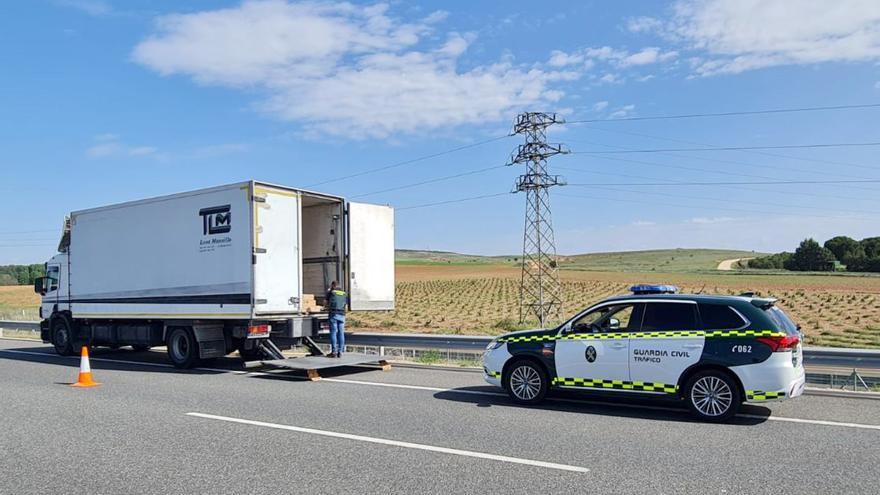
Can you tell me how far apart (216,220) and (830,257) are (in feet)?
406

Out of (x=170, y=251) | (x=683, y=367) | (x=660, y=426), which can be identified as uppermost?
(x=170, y=251)

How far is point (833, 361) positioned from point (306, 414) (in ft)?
26.4

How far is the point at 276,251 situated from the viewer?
13273 mm

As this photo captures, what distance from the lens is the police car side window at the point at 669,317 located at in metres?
8.41

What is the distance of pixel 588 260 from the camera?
151 meters

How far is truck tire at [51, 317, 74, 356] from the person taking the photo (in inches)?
656

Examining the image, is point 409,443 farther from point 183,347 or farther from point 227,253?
point 183,347

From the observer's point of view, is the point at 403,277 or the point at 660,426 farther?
the point at 403,277

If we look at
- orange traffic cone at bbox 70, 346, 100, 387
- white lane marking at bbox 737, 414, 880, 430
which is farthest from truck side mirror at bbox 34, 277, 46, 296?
white lane marking at bbox 737, 414, 880, 430

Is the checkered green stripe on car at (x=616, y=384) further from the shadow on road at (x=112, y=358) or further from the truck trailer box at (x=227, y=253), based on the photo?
the shadow on road at (x=112, y=358)

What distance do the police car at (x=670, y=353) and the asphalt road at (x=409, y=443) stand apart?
357 millimetres

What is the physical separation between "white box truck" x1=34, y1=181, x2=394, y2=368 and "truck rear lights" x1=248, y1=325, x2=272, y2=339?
0.07ft

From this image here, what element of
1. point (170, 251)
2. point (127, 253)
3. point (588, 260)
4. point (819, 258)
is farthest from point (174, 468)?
point (588, 260)

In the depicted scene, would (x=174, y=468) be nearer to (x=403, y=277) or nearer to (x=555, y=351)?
(x=555, y=351)
